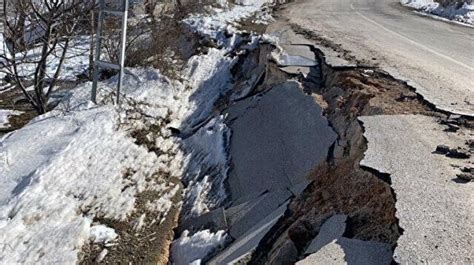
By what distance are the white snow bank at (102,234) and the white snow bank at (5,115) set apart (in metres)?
3.91

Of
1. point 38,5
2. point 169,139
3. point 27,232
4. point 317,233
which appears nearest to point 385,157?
point 317,233

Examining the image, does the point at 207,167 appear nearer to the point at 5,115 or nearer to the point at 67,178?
the point at 67,178

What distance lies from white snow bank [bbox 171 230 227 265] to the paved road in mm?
2756

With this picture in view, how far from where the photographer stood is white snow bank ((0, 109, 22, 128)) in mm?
7762

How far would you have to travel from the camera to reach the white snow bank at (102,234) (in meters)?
4.62

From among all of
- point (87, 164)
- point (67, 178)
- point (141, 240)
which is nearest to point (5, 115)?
point (87, 164)

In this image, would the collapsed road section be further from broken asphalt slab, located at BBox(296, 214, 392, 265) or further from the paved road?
the paved road

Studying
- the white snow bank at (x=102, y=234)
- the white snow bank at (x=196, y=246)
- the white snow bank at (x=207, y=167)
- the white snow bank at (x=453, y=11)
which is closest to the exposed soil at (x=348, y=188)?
the white snow bank at (x=196, y=246)

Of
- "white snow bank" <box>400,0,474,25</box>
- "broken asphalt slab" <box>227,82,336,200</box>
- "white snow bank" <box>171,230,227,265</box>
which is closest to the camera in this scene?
"white snow bank" <box>171,230,227,265</box>

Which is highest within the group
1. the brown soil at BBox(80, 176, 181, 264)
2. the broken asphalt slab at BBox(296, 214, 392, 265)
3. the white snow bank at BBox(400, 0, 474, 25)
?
the white snow bank at BBox(400, 0, 474, 25)

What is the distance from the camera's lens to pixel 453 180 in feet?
11.3

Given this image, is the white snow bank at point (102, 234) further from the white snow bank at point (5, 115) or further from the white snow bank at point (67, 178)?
the white snow bank at point (5, 115)

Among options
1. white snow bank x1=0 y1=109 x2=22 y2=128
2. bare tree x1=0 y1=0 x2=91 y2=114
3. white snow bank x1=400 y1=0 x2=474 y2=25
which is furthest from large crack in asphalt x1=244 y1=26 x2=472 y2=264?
white snow bank x1=400 y1=0 x2=474 y2=25

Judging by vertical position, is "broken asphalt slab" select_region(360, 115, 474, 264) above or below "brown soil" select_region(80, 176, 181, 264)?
above
